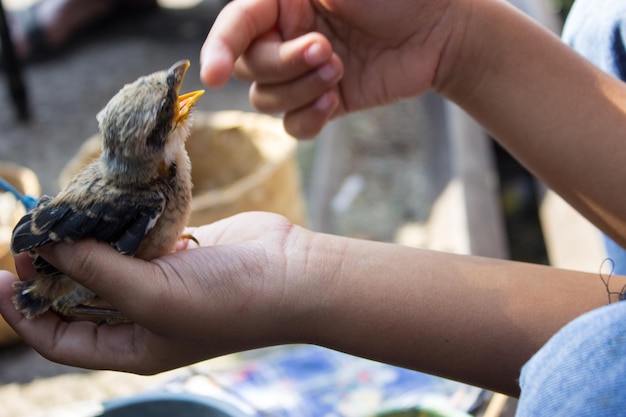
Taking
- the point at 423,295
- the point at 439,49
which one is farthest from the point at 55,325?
the point at 439,49

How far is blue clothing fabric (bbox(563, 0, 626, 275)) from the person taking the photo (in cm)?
181

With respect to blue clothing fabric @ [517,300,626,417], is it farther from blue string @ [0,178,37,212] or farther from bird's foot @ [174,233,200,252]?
blue string @ [0,178,37,212]

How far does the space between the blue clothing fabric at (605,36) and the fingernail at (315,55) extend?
0.76 m

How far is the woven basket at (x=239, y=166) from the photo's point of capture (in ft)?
9.37

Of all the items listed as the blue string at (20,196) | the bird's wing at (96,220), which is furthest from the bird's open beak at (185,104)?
the blue string at (20,196)

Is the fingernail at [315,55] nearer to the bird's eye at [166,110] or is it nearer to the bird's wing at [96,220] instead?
the bird's eye at [166,110]

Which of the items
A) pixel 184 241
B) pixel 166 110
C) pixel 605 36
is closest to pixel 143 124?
pixel 166 110

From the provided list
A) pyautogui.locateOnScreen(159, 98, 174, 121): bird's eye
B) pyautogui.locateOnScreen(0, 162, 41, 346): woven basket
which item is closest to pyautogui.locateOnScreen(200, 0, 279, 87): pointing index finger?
pyautogui.locateOnScreen(159, 98, 174, 121): bird's eye

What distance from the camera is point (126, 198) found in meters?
1.41

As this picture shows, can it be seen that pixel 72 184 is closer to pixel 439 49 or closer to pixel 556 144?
pixel 439 49

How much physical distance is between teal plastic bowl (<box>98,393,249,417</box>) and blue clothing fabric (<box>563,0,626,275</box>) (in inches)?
42.2

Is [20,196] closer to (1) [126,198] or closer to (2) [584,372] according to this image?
(1) [126,198]

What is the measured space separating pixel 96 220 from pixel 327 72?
721 millimetres

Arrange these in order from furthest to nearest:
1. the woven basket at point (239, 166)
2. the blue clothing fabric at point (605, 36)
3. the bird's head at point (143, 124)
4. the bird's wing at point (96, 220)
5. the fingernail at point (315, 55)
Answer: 1. the woven basket at point (239, 166)
2. the blue clothing fabric at point (605, 36)
3. the fingernail at point (315, 55)
4. the bird's head at point (143, 124)
5. the bird's wing at point (96, 220)
